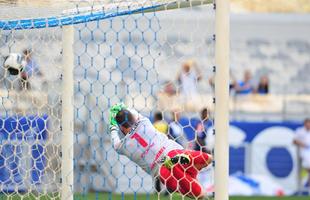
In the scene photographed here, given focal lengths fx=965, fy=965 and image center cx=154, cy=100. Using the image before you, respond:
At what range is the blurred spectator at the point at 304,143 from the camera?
17.4 meters

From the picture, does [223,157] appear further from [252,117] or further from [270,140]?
[252,117]

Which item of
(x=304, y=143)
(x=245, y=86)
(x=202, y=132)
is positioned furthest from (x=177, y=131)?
(x=202, y=132)

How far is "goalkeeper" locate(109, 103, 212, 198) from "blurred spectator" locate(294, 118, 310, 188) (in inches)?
425

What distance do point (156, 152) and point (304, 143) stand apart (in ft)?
36.3

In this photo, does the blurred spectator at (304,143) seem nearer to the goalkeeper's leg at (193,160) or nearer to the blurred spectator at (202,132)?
the blurred spectator at (202,132)

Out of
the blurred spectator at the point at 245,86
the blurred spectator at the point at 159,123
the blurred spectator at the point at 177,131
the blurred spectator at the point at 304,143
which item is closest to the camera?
the blurred spectator at the point at 177,131

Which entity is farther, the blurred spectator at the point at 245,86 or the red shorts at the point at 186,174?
the blurred spectator at the point at 245,86

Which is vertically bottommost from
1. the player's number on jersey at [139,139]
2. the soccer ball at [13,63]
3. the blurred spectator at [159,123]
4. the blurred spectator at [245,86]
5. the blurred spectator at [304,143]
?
the blurred spectator at [304,143]

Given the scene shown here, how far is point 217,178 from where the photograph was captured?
5.31 metres

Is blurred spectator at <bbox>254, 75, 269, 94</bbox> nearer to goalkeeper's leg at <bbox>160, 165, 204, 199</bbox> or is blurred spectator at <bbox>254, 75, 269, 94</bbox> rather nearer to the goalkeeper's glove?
the goalkeeper's glove

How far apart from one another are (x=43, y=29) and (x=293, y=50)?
56.6 ft

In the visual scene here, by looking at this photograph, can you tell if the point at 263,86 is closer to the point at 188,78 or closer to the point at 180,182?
the point at 188,78

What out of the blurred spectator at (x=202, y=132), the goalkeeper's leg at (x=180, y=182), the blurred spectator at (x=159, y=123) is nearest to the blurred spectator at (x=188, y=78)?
the blurred spectator at (x=202, y=132)

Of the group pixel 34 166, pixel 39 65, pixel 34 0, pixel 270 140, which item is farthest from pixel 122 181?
pixel 34 0
